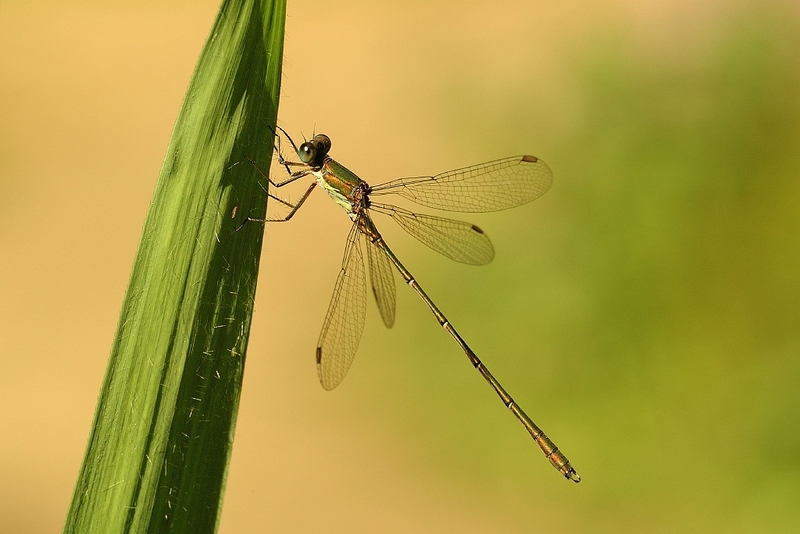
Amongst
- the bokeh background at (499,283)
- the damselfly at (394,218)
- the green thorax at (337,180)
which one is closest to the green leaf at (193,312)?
the damselfly at (394,218)

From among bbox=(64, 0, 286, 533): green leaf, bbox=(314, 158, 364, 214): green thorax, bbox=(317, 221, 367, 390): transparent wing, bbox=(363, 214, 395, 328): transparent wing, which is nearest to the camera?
bbox=(64, 0, 286, 533): green leaf

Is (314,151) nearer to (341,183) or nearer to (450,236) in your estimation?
(341,183)

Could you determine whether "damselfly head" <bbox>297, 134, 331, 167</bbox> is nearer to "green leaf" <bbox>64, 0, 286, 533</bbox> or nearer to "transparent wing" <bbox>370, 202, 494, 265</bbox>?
"transparent wing" <bbox>370, 202, 494, 265</bbox>

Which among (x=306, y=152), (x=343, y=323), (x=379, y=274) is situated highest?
(x=306, y=152)

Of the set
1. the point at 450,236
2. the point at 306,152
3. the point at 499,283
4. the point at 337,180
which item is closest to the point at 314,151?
the point at 306,152

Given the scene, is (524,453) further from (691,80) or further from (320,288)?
(691,80)

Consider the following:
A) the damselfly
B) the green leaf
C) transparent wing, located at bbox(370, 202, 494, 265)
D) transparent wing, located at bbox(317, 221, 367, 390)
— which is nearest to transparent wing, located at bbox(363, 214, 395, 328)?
the damselfly

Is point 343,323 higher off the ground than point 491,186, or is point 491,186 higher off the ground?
point 491,186

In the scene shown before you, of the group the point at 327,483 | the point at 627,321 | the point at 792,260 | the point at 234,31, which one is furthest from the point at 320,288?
the point at 234,31
